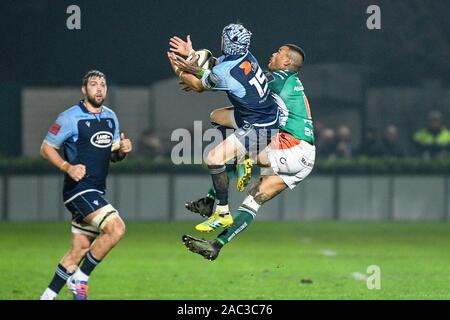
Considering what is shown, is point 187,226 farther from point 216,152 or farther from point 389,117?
point 216,152

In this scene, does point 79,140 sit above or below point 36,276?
above

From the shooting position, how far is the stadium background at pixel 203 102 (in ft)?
104

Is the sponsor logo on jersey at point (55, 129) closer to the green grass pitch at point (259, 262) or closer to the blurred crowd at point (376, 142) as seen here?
the green grass pitch at point (259, 262)

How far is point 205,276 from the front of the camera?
24.0 m

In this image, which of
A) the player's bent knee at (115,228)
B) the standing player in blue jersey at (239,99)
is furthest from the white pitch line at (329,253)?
the standing player in blue jersey at (239,99)

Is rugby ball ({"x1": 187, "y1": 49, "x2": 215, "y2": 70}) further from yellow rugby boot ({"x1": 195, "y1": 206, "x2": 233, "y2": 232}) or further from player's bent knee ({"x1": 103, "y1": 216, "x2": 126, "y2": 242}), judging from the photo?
player's bent knee ({"x1": 103, "y1": 216, "x2": 126, "y2": 242})

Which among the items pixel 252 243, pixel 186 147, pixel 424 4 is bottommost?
pixel 252 243

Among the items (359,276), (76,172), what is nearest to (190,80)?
(76,172)

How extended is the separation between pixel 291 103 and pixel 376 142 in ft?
67.1

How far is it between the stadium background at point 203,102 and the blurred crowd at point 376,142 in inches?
6.9

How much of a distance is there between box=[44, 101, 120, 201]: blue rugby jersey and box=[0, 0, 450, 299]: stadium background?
14.2 meters

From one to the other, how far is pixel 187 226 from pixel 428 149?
7.15 meters

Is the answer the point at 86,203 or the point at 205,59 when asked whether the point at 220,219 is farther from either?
the point at 86,203

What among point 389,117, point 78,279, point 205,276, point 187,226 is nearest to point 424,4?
point 389,117
